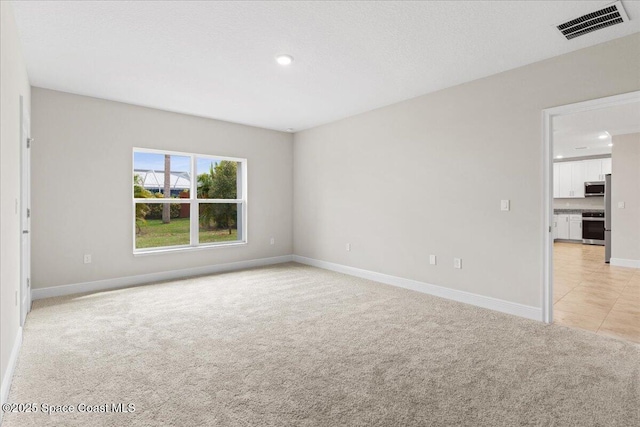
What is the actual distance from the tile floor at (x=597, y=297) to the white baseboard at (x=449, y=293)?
0.30 meters

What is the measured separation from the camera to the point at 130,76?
372cm

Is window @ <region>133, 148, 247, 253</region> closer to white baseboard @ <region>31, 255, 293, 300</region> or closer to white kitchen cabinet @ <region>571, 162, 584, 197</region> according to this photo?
white baseboard @ <region>31, 255, 293, 300</region>

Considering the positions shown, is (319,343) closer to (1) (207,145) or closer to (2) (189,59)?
(2) (189,59)

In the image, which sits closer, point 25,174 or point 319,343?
point 319,343

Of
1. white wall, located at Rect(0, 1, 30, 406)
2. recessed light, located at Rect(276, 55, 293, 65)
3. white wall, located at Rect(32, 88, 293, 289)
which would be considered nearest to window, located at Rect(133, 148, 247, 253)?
white wall, located at Rect(32, 88, 293, 289)

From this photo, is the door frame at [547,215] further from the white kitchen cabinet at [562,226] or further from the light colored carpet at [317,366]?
the white kitchen cabinet at [562,226]

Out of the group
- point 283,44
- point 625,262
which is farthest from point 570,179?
point 283,44

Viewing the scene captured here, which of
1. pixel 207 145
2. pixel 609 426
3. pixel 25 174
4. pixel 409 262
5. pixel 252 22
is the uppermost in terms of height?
pixel 252 22

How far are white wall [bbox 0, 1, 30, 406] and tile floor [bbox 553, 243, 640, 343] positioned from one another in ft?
15.0

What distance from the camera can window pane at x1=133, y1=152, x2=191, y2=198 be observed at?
519cm

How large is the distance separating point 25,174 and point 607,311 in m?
6.45

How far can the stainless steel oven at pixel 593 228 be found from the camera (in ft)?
28.9

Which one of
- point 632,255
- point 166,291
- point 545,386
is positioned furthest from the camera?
point 632,255

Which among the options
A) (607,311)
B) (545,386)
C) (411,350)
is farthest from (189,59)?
(607,311)
